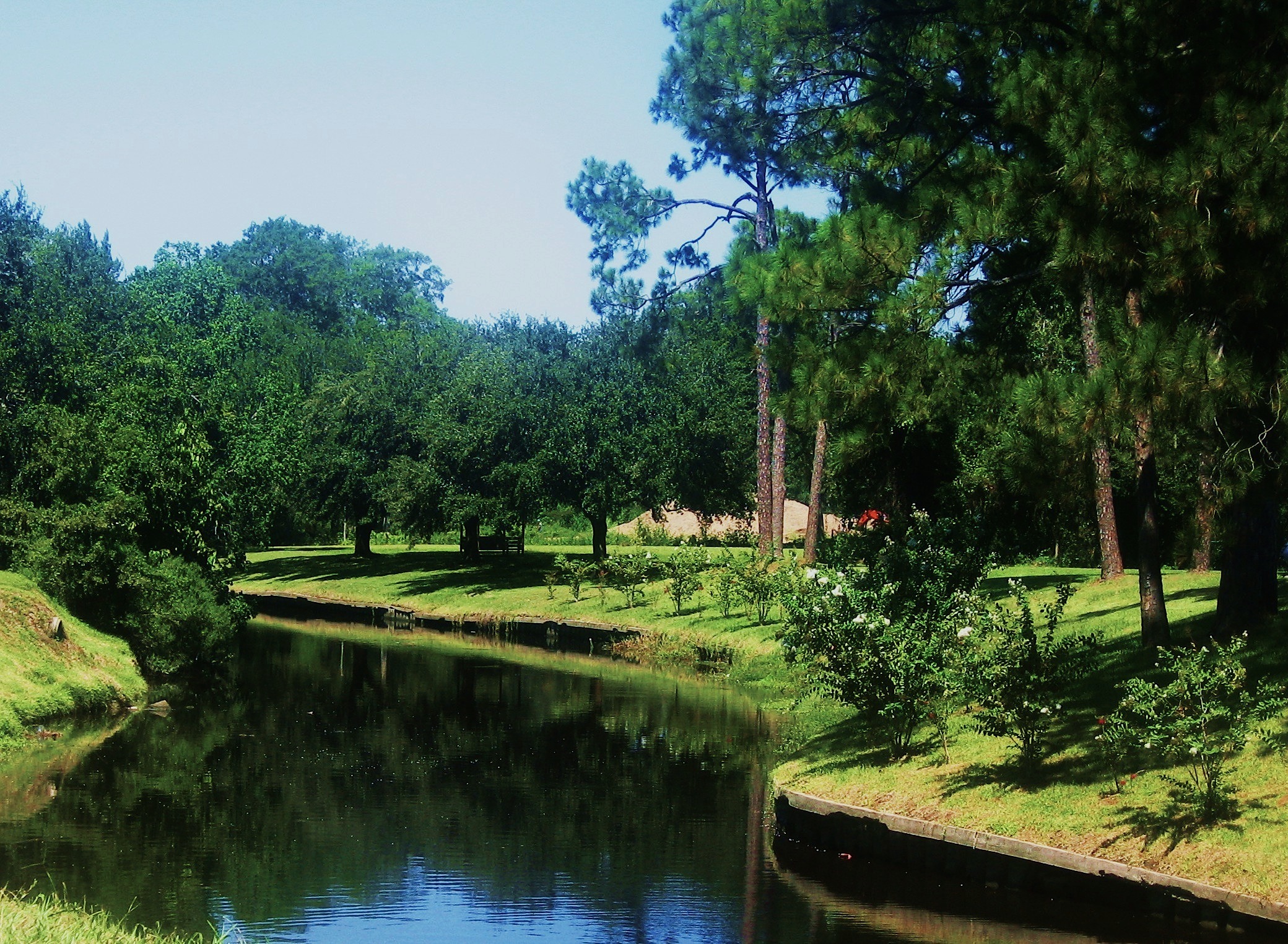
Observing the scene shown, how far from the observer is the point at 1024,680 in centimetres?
1368

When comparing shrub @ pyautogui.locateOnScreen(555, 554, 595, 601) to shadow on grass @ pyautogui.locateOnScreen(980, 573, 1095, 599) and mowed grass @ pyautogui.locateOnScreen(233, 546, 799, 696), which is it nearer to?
mowed grass @ pyautogui.locateOnScreen(233, 546, 799, 696)

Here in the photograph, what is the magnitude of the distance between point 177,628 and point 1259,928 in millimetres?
20253

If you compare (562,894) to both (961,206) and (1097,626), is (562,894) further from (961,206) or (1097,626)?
(1097,626)

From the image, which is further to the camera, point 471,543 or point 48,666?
point 471,543

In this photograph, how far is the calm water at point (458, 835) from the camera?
471 inches

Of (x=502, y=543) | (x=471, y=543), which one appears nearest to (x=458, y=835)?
(x=471, y=543)

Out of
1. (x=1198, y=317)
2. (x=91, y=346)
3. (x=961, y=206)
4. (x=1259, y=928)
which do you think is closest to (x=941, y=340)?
(x=961, y=206)

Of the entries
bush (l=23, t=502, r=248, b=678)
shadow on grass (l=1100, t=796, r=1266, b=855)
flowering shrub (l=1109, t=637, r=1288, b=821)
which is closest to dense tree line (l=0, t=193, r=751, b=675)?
bush (l=23, t=502, r=248, b=678)

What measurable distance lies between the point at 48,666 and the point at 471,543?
29.8m

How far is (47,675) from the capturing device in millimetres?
21391

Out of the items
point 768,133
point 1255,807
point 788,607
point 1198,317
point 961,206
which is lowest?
point 1255,807

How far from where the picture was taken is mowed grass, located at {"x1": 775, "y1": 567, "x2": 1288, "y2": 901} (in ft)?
37.3

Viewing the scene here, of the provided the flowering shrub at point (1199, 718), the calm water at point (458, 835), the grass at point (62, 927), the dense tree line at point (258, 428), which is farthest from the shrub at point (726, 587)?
the grass at point (62, 927)

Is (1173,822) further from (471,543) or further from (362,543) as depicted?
(362,543)
